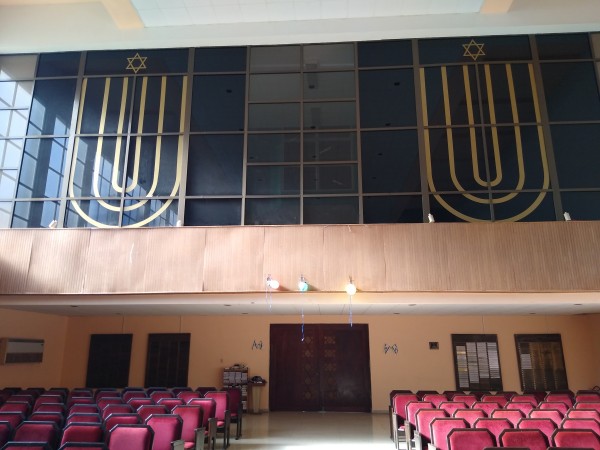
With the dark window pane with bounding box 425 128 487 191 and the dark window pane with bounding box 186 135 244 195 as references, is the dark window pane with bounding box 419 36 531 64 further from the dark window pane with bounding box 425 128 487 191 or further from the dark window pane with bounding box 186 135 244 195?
the dark window pane with bounding box 186 135 244 195

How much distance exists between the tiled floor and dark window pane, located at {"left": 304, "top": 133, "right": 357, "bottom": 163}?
5329 mm

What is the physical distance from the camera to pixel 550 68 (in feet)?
29.9

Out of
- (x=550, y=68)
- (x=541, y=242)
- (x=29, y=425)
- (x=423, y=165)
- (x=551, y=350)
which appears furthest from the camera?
(x=551, y=350)

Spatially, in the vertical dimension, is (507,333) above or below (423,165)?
below

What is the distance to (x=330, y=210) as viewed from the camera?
8.42 m

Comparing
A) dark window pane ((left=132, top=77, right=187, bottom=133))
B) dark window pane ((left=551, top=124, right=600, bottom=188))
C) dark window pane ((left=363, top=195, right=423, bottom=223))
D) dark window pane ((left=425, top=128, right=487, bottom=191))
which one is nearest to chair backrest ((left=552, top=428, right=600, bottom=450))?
dark window pane ((left=363, top=195, right=423, bottom=223))

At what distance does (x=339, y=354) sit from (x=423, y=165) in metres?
6.00

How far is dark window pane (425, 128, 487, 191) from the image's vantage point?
27.7ft

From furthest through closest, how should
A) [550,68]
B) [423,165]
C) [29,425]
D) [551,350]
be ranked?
1. [551,350]
2. [550,68]
3. [423,165]
4. [29,425]

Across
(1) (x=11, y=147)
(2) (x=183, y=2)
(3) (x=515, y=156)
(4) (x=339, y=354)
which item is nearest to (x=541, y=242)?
(3) (x=515, y=156)

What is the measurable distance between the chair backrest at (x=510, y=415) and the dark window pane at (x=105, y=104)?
8496mm

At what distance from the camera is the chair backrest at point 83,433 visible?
474 cm

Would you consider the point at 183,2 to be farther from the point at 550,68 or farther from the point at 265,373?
the point at 265,373

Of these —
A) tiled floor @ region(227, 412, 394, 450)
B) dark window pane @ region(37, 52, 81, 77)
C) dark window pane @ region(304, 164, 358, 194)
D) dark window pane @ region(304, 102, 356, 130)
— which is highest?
dark window pane @ region(37, 52, 81, 77)
